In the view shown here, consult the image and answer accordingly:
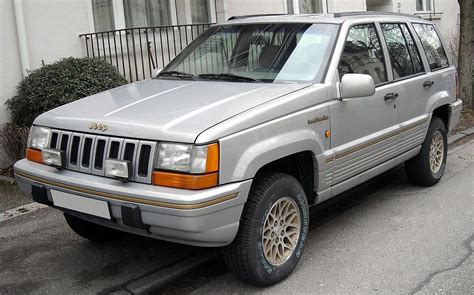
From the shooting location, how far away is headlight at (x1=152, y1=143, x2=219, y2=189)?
306 cm

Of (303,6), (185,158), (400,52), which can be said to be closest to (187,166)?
(185,158)

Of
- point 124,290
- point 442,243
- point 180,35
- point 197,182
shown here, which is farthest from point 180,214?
point 180,35

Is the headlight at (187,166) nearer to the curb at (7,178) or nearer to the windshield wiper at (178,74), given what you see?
the windshield wiper at (178,74)

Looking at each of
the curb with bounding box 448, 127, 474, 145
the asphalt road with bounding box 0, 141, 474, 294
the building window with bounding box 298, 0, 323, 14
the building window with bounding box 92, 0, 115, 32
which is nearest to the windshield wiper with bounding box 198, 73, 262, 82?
the asphalt road with bounding box 0, 141, 474, 294

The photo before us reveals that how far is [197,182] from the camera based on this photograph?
306 cm

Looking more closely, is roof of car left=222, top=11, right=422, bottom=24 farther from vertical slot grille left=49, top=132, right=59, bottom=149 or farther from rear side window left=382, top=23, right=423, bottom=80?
vertical slot grille left=49, top=132, right=59, bottom=149

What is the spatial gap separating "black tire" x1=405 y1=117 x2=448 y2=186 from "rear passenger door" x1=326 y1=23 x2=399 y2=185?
0.83m

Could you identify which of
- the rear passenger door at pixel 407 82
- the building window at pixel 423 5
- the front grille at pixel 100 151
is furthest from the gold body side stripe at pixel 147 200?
the building window at pixel 423 5

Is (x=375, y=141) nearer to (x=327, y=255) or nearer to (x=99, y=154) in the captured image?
(x=327, y=255)

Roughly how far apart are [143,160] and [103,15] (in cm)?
563

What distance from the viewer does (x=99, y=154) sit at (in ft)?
11.1

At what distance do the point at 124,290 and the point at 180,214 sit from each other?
0.99m

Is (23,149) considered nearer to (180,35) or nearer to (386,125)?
(180,35)

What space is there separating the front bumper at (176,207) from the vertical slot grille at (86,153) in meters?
0.08
